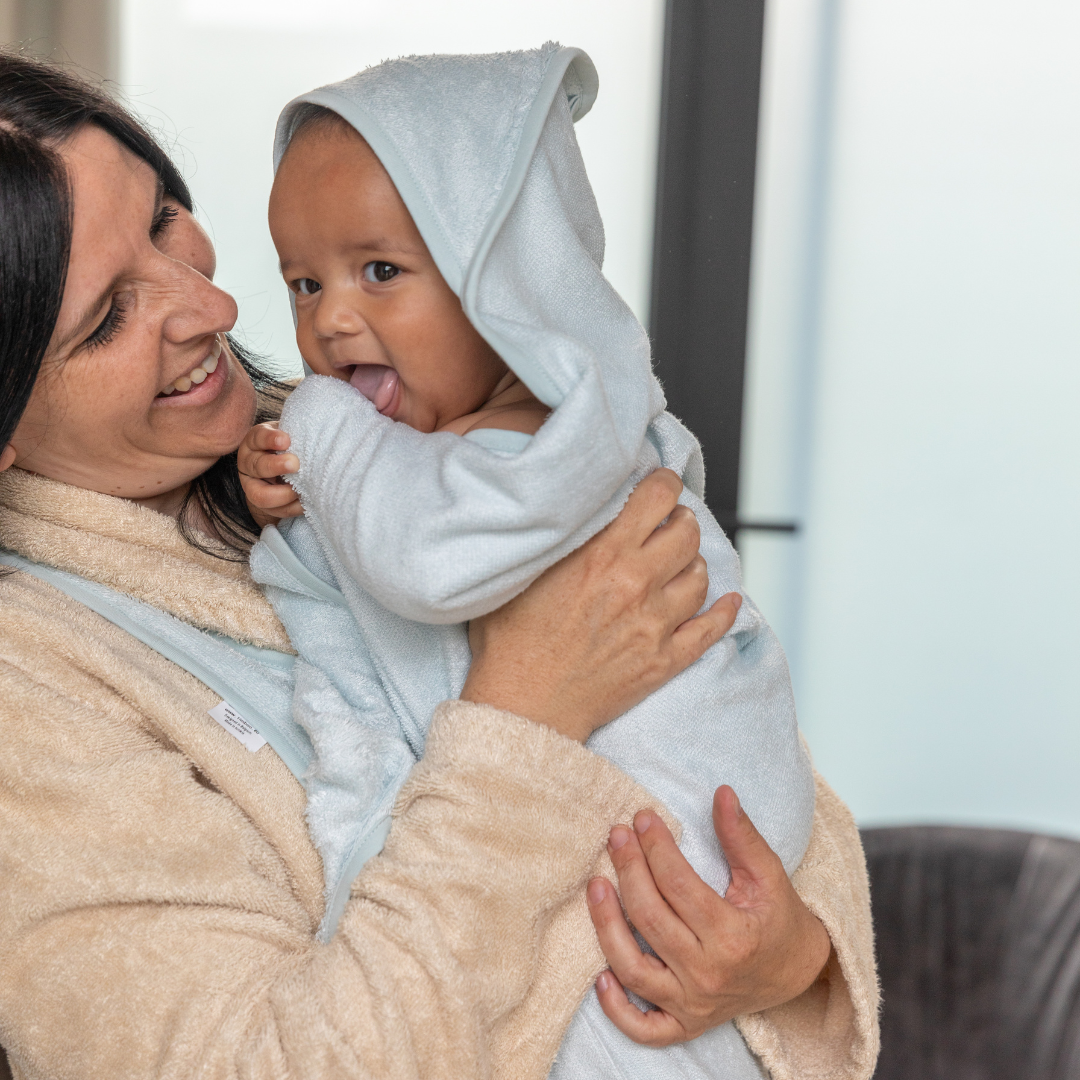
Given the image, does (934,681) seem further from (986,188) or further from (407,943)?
(407,943)

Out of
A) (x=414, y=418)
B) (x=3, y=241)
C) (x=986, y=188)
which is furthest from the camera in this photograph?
(x=986, y=188)

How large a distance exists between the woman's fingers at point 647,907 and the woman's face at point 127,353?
0.59 meters

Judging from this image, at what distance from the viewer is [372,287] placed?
101cm

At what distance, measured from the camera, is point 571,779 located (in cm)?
91

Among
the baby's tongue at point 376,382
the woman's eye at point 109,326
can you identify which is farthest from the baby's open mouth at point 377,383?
the woman's eye at point 109,326

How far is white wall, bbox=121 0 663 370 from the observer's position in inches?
91.0

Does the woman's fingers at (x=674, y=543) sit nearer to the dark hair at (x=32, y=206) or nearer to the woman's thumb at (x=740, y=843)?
the woman's thumb at (x=740, y=843)

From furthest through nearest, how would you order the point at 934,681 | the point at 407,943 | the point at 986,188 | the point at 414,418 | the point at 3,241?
1. the point at 934,681
2. the point at 986,188
3. the point at 414,418
4. the point at 3,241
5. the point at 407,943

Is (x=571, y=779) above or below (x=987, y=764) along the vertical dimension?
above

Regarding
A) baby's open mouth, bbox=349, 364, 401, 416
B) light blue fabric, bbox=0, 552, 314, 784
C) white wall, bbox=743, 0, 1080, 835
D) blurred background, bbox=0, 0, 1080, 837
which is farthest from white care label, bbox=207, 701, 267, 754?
white wall, bbox=743, 0, 1080, 835

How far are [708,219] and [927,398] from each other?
24.1 inches

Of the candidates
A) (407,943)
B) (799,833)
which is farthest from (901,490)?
(407,943)

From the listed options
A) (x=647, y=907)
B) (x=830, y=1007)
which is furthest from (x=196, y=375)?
(x=830, y=1007)

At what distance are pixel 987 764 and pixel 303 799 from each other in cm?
198
